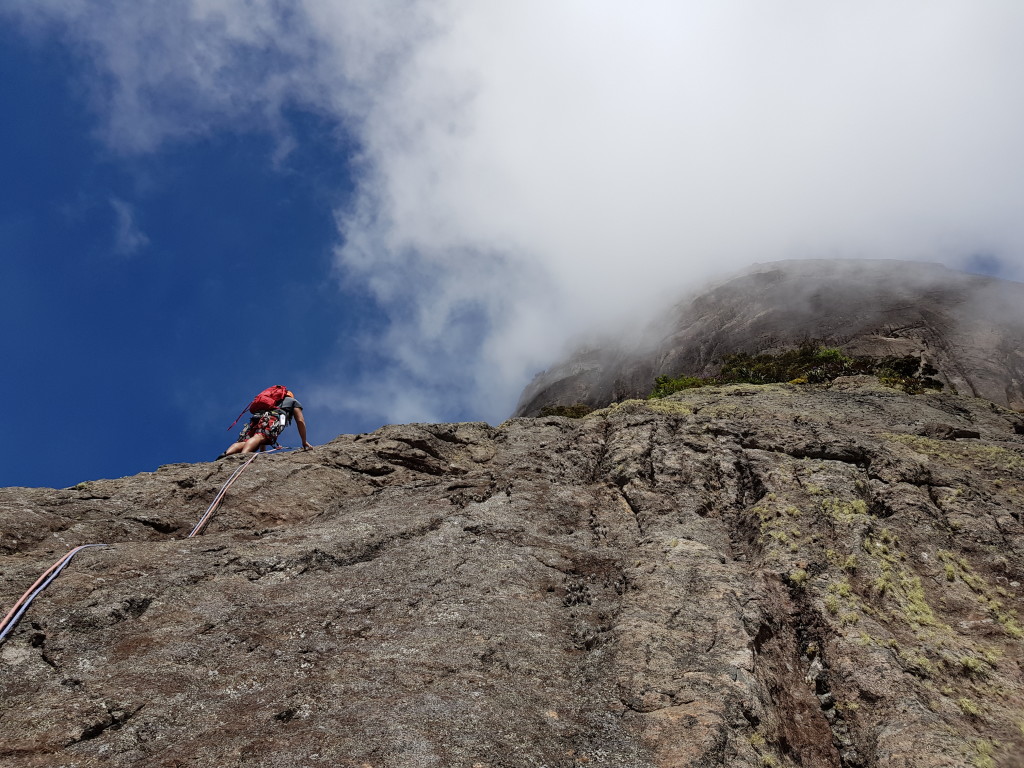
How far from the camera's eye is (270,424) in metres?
20.4

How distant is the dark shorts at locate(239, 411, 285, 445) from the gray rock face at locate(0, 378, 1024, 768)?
3.53 metres

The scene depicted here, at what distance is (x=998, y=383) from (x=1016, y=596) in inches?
1395

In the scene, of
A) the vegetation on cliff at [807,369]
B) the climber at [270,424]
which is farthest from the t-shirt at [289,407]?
the vegetation on cliff at [807,369]

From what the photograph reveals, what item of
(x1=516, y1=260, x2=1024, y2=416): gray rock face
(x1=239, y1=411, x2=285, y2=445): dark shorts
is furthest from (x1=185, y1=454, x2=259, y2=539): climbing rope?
(x1=516, y1=260, x2=1024, y2=416): gray rock face

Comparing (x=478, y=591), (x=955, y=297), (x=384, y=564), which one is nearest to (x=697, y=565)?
(x=478, y=591)

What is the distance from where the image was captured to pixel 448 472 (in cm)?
1825

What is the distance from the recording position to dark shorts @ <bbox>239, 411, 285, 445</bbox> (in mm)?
20266

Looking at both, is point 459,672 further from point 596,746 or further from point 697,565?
point 697,565

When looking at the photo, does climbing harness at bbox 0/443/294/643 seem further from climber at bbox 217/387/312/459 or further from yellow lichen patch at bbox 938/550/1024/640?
yellow lichen patch at bbox 938/550/1024/640

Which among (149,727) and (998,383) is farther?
(998,383)

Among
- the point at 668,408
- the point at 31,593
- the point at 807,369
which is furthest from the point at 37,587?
the point at 807,369

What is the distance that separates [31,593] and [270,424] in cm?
1141

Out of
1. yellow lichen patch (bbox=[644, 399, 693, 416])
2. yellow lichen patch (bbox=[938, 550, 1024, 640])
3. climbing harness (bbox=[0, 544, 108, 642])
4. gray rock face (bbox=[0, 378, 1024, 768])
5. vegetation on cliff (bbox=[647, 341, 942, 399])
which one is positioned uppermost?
vegetation on cliff (bbox=[647, 341, 942, 399])

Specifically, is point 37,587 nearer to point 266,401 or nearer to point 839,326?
point 266,401
